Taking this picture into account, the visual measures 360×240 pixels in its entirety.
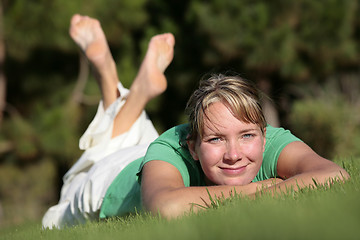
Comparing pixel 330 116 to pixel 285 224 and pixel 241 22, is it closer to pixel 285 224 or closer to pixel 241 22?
pixel 241 22

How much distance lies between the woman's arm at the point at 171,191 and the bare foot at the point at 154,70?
137 cm

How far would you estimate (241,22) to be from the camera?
272 inches

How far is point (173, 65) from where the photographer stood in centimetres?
827

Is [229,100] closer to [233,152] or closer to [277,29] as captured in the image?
[233,152]

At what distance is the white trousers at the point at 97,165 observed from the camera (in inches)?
101

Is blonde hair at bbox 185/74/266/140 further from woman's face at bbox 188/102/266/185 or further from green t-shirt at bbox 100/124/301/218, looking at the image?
green t-shirt at bbox 100/124/301/218

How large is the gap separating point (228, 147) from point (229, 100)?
19 centimetres

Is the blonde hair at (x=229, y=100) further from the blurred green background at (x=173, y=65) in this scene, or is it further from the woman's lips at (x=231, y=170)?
the blurred green background at (x=173, y=65)

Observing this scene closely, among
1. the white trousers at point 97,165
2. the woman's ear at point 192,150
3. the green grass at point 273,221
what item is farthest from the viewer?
the white trousers at point 97,165

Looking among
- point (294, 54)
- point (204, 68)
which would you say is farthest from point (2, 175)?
point (294, 54)

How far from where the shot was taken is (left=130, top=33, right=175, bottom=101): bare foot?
3225mm

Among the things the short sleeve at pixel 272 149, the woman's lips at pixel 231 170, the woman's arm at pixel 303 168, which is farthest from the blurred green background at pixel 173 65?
the woman's lips at pixel 231 170

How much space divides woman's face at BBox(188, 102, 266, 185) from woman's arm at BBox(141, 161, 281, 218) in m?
0.11

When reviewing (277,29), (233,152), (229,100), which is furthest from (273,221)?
(277,29)
